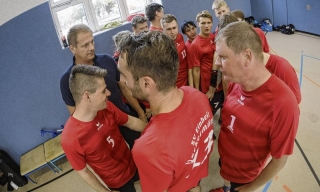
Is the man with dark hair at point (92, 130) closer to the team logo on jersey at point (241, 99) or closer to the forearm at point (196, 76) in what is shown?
the team logo on jersey at point (241, 99)

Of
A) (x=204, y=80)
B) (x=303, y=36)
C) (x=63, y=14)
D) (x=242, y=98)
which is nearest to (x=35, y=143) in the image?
(x=63, y=14)

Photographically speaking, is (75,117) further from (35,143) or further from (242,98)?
(35,143)

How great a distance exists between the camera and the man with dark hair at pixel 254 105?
1.31 m

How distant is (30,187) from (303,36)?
740 centimetres

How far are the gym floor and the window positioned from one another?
2560 mm

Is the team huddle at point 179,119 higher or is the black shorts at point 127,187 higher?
the team huddle at point 179,119

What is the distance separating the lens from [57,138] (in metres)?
3.76

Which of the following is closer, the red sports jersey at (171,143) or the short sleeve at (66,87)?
the red sports jersey at (171,143)

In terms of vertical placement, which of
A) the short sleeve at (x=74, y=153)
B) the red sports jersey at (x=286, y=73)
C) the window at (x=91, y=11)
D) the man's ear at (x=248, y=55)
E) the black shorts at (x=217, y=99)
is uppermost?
the window at (x=91, y=11)

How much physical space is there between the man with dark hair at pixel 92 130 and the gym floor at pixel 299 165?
4.73 ft

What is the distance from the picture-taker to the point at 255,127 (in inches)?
57.3

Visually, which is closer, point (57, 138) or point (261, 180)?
point (261, 180)

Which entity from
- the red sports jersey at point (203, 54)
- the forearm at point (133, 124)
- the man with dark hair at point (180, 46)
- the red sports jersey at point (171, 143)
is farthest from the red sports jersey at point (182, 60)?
the red sports jersey at point (171, 143)

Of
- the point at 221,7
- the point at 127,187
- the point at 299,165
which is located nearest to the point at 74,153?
the point at 127,187
